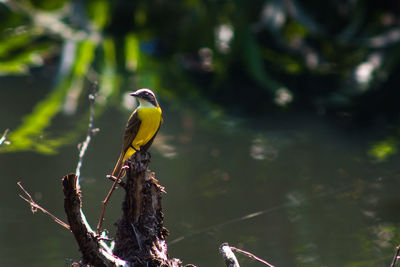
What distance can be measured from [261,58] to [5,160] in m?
3.58

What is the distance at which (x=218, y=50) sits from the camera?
26.1ft

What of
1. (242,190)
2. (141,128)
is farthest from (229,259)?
(242,190)

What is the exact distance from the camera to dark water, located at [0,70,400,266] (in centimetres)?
363

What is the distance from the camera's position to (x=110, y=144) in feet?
18.2

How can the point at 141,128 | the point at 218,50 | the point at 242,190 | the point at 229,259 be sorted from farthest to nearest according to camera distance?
the point at 218,50
the point at 242,190
the point at 141,128
the point at 229,259

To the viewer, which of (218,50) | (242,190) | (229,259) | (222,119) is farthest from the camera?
(218,50)

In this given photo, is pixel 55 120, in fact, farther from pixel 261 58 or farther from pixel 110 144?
pixel 261 58

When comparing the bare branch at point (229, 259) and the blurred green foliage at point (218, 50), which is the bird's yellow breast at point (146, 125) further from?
the blurred green foliage at point (218, 50)

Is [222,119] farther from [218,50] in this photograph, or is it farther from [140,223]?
[140,223]

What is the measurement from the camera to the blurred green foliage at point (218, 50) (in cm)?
708

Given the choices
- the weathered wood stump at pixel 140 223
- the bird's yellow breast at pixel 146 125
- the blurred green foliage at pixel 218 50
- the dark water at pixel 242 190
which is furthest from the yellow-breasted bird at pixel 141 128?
the blurred green foliage at pixel 218 50

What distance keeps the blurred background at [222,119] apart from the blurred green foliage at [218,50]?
0.8 inches

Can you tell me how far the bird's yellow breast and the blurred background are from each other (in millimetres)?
316

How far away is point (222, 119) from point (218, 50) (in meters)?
1.90
